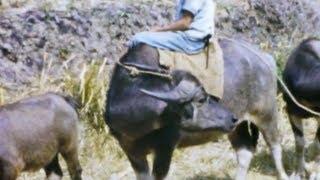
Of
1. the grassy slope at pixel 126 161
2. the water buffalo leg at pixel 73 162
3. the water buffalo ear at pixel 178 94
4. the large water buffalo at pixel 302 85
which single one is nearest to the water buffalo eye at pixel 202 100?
the water buffalo ear at pixel 178 94

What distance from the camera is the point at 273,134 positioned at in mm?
8836

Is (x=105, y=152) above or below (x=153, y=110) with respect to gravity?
below

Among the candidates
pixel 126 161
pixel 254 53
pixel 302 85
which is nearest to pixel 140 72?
pixel 254 53

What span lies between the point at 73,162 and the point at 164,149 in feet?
4.71

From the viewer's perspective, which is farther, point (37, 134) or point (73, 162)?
point (73, 162)

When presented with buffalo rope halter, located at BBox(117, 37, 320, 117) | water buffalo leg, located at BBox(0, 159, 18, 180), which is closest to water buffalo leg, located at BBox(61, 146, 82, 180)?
water buffalo leg, located at BBox(0, 159, 18, 180)

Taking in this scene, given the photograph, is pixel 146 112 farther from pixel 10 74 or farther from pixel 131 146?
pixel 10 74

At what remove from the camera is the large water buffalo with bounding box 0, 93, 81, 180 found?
25.2 ft

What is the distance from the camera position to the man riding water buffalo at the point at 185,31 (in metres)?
7.46

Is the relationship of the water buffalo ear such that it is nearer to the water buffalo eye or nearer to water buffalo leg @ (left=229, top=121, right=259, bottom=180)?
the water buffalo eye

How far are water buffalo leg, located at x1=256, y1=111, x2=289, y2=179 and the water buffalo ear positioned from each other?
5.29 ft

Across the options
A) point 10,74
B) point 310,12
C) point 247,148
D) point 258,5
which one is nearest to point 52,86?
point 10,74

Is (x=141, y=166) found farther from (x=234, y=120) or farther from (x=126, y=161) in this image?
(x=126, y=161)

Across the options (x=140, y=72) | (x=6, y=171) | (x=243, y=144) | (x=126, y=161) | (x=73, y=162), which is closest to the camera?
(x=140, y=72)
